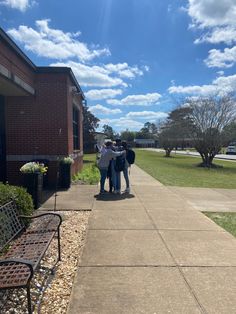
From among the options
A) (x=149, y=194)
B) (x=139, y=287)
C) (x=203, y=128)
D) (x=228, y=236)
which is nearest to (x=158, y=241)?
(x=228, y=236)

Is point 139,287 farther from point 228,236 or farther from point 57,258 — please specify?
point 228,236

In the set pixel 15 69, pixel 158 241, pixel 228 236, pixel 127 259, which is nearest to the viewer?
pixel 127 259

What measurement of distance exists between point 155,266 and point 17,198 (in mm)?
2297

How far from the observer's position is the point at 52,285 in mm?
3896

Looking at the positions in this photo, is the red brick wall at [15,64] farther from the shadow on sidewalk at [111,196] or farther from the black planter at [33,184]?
the shadow on sidewalk at [111,196]

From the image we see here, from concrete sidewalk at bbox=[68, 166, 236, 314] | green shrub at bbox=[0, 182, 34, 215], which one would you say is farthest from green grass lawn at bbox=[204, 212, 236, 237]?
green shrub at bbox=[0, 182, 34, 215]

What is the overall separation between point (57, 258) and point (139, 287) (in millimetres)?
1456

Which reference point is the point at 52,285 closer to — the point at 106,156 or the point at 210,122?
the point at 106,156

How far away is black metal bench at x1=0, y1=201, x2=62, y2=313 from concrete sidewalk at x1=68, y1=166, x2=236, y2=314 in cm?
58

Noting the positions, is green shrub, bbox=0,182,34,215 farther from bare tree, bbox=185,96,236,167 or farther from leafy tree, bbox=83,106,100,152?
leafy tree, bbox=83,106,100,152

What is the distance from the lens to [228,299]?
355 centimetres

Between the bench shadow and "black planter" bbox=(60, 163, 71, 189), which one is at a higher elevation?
"black planter" bbox=(60, 163, 71, 189)

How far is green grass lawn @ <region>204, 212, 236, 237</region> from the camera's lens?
6668 millimetres

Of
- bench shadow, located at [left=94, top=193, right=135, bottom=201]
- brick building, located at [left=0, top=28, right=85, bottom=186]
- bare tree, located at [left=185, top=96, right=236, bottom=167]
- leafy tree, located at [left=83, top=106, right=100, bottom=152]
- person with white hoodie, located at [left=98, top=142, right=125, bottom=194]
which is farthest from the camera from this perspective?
leafy tree, located at [left=83, top=106, right=100, bottom=152]
